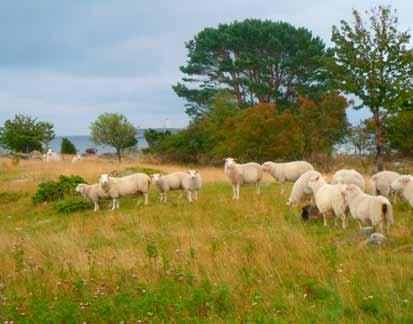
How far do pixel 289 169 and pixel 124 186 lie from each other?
6099 mm

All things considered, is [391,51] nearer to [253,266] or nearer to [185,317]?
[253,266]

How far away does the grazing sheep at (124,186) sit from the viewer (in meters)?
16.6

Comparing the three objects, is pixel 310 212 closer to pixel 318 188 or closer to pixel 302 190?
pixel 318 188

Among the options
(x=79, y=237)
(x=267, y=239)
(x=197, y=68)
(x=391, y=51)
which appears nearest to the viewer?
(x=267, y=239)

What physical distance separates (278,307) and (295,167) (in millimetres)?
12686

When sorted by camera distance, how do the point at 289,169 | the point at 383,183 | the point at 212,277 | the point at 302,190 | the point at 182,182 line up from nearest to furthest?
the point at 212,277
the point at 302,190
the point at 383,183
the point at 182,182
the point at 289,169

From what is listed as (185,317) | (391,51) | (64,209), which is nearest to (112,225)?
(64,209)

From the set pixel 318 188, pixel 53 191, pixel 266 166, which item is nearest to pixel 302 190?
pixel 318 188

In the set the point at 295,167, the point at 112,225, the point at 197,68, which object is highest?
the point at 197,68

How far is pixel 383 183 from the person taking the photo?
14.2 metres

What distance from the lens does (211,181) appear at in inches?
879

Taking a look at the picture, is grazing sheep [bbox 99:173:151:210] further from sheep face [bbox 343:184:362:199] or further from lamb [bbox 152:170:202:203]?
sheep face [bbox 343:184:362:199]

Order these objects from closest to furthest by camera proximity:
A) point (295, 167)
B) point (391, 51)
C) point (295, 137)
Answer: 1. point (295, 167)
2. point (391, 51)
3. point (295, 137)

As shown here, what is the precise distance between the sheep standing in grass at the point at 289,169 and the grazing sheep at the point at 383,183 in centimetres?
377
